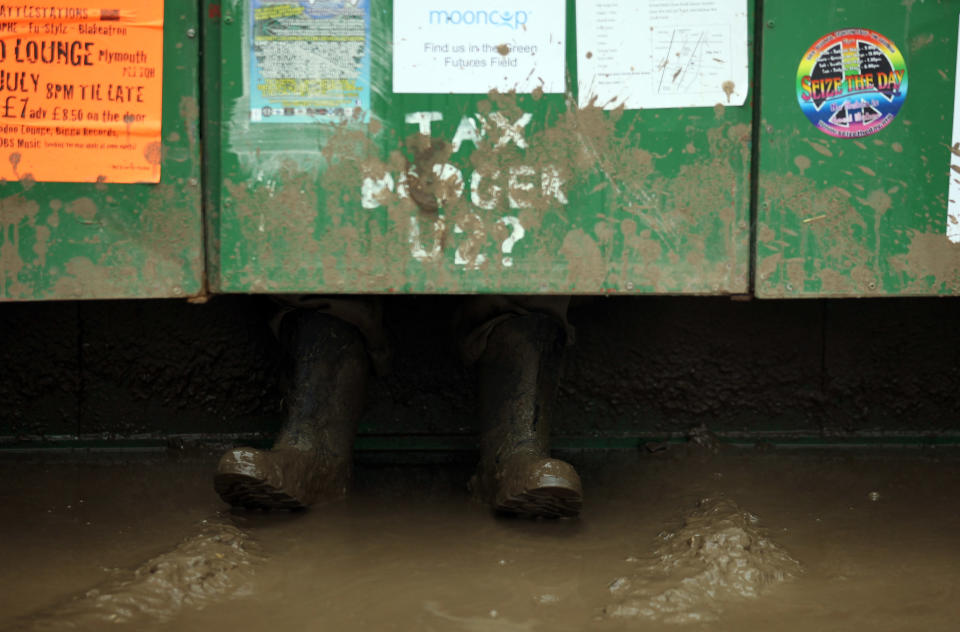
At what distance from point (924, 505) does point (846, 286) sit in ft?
Result: 2.23

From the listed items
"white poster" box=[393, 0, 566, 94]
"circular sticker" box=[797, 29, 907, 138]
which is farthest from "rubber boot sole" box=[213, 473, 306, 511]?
"circular sticker" box=[797, 29, 907, 138]

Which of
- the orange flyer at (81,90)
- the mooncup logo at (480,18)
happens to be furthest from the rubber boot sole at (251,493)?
the mooncup logo at (480,18)

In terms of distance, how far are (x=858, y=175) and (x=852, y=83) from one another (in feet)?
0.59

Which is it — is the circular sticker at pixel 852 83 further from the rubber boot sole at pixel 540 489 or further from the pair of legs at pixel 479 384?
the rubber boot sole at pixel 540 489

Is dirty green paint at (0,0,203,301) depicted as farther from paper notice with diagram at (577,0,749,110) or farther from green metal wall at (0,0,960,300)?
paper notice with diagram at (577,0,749,110)

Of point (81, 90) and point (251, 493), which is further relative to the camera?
point (251, 493)

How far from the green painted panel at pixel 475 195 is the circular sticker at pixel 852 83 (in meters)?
0.14

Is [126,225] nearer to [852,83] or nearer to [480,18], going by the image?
[480,18]

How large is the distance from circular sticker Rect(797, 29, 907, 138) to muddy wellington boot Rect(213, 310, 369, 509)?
1.15 m

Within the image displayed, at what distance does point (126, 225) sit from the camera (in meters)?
1.85

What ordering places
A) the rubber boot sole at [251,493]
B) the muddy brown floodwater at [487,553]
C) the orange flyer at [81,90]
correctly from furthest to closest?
the rubber boot sole at [251,493] < the orange flyer at [81,90] < the muddy brown floodwater at [487,553]

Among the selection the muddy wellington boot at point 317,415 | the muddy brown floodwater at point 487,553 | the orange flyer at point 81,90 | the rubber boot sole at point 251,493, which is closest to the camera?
the muddy brown floodwater at point 487,553

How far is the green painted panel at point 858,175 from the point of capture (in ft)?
6.03

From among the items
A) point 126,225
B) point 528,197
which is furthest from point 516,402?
point 126,225
